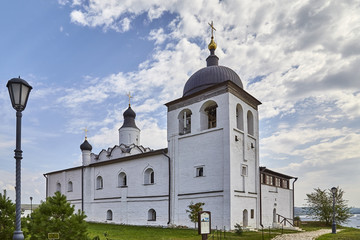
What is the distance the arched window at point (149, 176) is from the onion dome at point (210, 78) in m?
7.30

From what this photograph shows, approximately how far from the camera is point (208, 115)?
2323 centimetres

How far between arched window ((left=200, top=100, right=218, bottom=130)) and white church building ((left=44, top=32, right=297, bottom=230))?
0.25ft


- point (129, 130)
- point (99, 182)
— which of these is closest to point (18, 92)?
point (99, 182)

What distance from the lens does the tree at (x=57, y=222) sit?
8766 millimetres

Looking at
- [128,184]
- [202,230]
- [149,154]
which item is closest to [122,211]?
[128,184]

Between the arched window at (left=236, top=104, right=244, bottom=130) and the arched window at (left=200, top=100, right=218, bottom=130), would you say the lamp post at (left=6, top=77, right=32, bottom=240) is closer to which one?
the arched window at (left=200, top=100, right=218, bottom=130)

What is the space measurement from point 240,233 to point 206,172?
5184 mm

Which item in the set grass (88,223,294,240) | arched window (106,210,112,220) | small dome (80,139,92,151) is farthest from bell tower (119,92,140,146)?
grass (88,223,294,240)

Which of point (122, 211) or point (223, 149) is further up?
point (223, 149)

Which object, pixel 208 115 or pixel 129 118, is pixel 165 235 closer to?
pixel 208 115

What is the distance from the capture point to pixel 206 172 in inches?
827

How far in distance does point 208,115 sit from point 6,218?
638 inches

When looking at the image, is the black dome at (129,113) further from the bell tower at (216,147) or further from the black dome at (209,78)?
the black dome at (209,78)

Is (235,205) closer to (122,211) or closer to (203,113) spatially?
(203,113)
